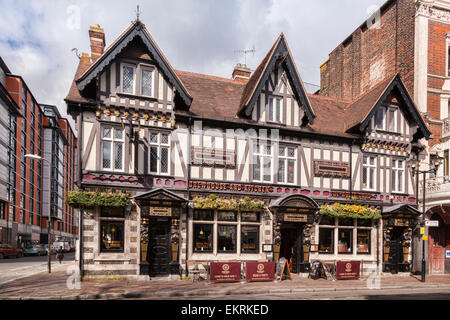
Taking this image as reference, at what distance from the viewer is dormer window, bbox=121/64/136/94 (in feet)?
53.2

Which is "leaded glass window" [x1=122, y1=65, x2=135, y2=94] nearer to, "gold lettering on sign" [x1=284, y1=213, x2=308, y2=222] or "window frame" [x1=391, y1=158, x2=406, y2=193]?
"gold lettering on sign" [x1=284, y1=213, x2=308, y2=222]

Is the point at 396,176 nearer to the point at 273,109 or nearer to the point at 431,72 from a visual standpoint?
the point at 431,72

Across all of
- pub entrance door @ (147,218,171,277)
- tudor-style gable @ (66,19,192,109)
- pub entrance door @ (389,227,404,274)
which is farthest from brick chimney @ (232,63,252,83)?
pub entrance door @ (389,227,404,274)

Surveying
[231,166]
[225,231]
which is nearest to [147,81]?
[231,166]

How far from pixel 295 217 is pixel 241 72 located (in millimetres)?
10357

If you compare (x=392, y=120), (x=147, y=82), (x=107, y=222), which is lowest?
(x=107, y=222)

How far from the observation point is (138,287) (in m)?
13.5

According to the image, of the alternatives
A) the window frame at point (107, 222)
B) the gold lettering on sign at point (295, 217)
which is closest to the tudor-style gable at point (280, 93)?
the gold lettering on sign at point (295, 217)

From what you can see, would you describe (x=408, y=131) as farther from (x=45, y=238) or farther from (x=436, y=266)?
(x=45, y=238)

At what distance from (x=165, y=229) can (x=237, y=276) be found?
3875mm

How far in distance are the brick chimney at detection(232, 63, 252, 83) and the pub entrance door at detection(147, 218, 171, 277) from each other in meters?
11.0

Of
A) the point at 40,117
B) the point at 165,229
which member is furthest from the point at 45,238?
the point at 165,229

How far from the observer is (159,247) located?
53.5 feet

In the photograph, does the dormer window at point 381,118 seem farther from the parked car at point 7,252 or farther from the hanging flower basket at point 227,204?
the parked car at point 7,252
